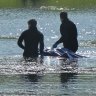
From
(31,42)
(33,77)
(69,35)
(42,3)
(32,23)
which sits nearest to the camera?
(33,77)

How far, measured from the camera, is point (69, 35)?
2264cm

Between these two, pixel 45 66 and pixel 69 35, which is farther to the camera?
pixel 69 35

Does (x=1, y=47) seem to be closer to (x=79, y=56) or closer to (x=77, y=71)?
(x=79, y=56)

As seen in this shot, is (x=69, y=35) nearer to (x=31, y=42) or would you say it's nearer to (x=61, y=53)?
(x=61, y=53)

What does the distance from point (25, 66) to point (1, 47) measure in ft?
25.6

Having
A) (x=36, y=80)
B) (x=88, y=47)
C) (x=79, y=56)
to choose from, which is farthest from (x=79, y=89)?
(x=88, y=47)

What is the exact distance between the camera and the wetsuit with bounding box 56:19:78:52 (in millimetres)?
22422

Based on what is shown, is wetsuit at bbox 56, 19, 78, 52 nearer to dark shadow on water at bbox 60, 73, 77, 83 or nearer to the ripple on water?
the ripple on water

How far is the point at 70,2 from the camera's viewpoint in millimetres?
83500

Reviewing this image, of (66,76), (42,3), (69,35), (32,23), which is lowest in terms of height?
(42,3)

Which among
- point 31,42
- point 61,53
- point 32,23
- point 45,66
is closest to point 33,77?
point 45,66

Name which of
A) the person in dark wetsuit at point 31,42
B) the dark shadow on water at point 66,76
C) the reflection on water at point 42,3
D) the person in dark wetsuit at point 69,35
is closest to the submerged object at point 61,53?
the person in dark wetsuit at point 69,35

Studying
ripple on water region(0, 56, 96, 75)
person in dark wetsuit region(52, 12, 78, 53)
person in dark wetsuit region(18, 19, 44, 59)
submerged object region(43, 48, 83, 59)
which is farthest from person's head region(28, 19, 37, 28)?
person in dark wetsuit region(52, 12, 78, 53)

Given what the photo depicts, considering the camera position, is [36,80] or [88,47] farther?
[88,47]
